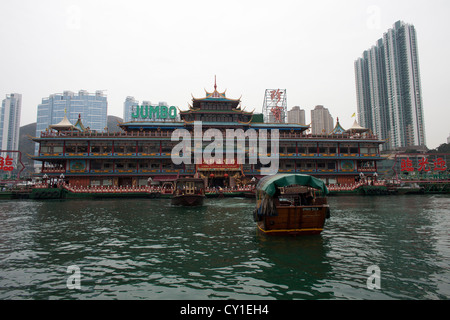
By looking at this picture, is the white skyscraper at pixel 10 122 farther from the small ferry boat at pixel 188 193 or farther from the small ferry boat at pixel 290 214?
the small ferry boat at pixel 290 214

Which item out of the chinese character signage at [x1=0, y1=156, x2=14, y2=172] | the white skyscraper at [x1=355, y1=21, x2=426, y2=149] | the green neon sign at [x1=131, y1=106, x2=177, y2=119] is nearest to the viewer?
the chinese character signage at [x1=0, y1=156, x2=14, y2=172]

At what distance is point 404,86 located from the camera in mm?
104062

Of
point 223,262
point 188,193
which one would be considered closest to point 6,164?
point 188,193

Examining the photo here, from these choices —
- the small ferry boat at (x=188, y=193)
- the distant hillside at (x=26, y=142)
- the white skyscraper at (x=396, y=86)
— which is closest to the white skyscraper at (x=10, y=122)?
the distant hillside at (x=26, y=142)

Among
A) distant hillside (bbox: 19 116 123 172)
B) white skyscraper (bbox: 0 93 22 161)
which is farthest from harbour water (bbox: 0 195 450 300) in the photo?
white skyscraper (bbox: 0 93 22 161)

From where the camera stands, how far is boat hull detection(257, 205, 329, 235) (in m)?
12.6

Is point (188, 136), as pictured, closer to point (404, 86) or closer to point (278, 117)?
point (278, 117)

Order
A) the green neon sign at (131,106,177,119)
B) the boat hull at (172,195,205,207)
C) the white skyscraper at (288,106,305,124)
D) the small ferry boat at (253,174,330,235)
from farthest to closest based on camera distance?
1. the white skyscraper at (288,106,305,124)
2. the green neon sign at (131,106,177,119)
3. the boat hull at (172,195,205,207)
4. the small ferry boat at (253,174,330,235)

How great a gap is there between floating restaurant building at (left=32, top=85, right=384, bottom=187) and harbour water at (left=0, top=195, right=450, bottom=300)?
3365cm

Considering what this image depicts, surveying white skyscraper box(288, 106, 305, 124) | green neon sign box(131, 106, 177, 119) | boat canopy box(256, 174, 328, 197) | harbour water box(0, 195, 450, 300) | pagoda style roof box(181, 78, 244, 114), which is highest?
white skyscraper box(288, 106, 305, 124)

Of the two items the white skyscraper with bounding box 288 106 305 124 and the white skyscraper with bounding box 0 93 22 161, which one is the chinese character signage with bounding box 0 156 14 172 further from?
the white skyscraper with bounding box 0 93 22 161

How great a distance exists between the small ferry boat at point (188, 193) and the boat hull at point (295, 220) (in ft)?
52.3

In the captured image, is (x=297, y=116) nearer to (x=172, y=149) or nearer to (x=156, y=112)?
(x=156, y=112)
